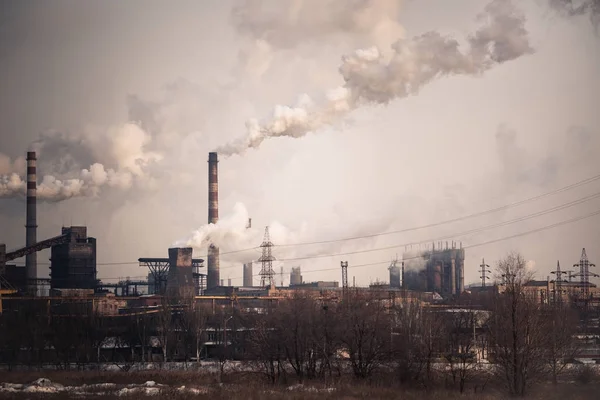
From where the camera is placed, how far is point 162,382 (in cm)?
2872


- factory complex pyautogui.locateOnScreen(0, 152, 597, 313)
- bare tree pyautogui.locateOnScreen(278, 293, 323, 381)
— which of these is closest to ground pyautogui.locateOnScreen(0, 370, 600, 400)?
bare tree pyautogui.locateOnScreen(278, 293, 323, 381)

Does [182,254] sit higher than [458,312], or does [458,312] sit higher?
[182,254]

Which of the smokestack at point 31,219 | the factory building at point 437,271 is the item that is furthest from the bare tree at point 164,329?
the factory building at point 437,271

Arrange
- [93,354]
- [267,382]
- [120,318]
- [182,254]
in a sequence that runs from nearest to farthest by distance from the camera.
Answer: [267,382] < [93,354] < [120,318] < [182,254]

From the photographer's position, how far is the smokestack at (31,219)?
60.9 meters

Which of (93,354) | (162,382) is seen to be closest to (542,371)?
(162,382)

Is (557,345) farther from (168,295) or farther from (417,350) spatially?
(168,295)

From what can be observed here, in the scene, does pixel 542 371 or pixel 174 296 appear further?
pixel 174 296

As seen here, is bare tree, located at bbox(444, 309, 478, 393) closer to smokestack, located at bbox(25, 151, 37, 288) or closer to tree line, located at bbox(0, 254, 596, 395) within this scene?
tree line, located at bbox(0, 254, 596, 395)

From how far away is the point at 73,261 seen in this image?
64.6 metres

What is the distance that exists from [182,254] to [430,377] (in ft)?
135

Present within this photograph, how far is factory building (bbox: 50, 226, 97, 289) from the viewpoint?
64.5m

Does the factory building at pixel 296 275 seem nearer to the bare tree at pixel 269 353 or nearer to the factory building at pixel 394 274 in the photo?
the factory building at pixel 394 274

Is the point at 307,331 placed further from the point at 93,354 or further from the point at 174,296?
the point at 174,296
